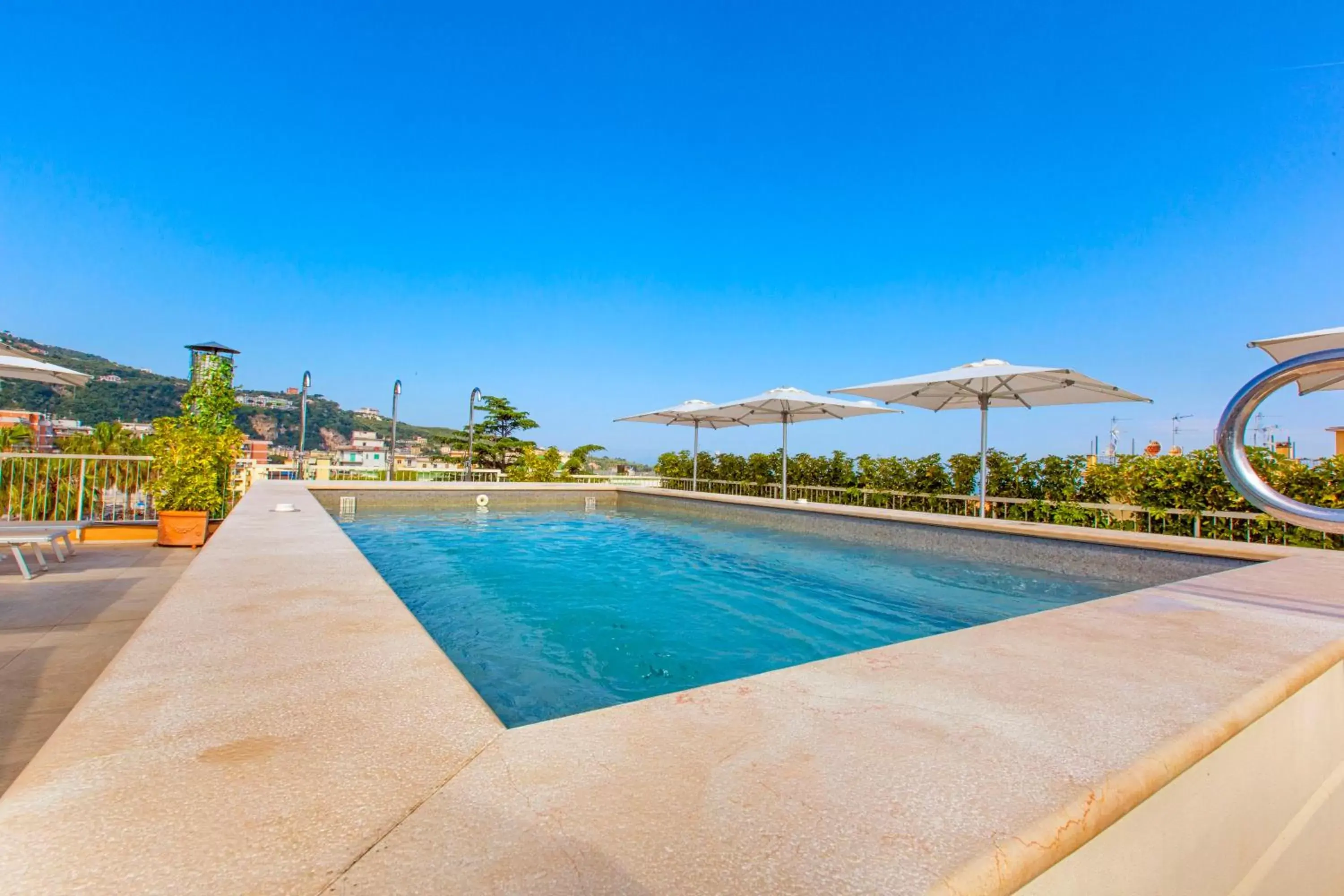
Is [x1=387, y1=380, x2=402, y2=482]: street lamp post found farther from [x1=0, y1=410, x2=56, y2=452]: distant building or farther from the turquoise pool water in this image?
the turquoise pool water

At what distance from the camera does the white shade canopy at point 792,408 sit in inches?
428

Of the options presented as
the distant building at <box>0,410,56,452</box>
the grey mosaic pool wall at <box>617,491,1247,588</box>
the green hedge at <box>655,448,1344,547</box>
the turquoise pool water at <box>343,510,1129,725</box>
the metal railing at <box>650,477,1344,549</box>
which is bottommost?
the turquoise pool water at <box>343,510,1129,725</box>

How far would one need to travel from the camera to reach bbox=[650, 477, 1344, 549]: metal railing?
602 cm

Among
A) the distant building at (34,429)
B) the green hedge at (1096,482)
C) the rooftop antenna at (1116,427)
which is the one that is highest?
the rooftop antenna at (1116,427)

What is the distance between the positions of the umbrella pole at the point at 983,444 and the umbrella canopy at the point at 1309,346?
3468 millimetres

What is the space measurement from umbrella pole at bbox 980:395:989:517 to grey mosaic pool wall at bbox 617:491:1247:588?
120 cm

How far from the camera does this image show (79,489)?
7.01m

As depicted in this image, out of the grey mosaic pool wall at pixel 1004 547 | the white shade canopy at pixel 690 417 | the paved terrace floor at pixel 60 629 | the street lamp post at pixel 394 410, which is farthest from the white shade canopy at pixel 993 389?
the street lamp post at pixel 394 410

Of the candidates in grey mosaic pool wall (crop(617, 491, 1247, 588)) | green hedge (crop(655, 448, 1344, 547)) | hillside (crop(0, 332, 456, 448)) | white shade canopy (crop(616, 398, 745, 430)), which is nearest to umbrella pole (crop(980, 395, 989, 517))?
green hedge (crop(655, 448, 1344, 547))

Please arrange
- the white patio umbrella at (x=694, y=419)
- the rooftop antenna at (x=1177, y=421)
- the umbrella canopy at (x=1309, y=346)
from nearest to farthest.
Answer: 1. the umbrella canopy at (x=1309, y=346)
2. the white patio umbrella at (x=694, y=419)
3. the rooftop antenna at (x=1177, y=421)

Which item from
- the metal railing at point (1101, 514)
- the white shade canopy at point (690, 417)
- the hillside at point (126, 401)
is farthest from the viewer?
Result: the hillside at point (126, 401)

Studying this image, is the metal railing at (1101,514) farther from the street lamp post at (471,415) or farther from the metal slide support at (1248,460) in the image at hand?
the street lamp post at (471,415)

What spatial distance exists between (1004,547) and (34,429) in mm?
19311

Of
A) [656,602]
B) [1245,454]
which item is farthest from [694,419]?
[1245,454]
